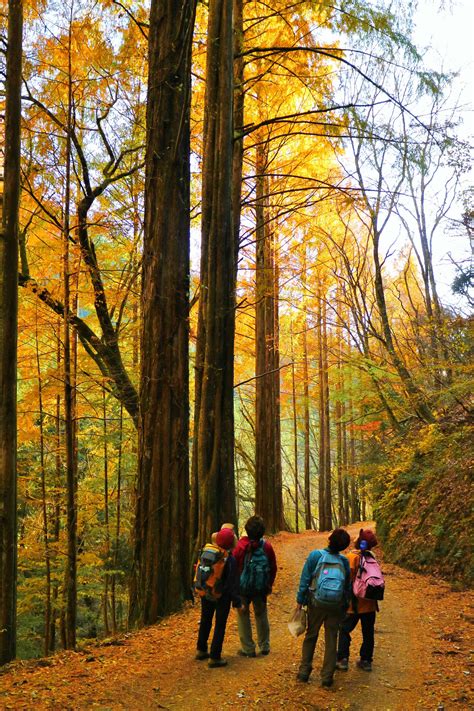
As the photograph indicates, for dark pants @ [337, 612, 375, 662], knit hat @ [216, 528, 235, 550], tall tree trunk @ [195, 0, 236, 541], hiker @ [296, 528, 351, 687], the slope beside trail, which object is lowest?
the slope beside trail

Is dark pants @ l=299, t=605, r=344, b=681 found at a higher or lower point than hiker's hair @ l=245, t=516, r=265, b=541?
lower

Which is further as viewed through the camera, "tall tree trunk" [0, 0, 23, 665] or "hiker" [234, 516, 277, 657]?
"tall tree trunk" [0, 0, 23, 665]

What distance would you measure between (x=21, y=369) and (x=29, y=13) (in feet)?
25.3

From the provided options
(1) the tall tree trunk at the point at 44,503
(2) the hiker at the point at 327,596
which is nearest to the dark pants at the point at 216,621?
(2) the hiker at the point at 327,596

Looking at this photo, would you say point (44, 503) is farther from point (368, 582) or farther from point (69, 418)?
point (368, 582)

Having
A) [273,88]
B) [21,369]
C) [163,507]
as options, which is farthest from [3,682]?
[273,88]

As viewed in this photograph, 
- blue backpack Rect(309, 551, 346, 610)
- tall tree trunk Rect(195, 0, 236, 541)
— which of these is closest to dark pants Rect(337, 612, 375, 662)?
blue backpack Rect(309, 551, 346, 610)

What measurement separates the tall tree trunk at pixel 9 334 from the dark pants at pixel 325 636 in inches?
175

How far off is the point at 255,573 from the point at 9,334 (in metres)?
4.79

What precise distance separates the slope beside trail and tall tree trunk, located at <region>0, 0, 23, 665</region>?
1243mm

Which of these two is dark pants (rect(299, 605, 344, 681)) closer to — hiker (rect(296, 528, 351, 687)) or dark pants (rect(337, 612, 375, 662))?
hiker (rect(296, 528, 351, 687))

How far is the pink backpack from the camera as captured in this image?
4.80m

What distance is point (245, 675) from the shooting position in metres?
4.76

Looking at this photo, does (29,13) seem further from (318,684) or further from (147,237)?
(318,684)
